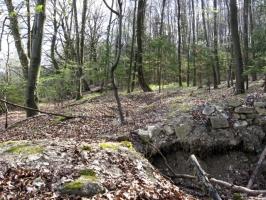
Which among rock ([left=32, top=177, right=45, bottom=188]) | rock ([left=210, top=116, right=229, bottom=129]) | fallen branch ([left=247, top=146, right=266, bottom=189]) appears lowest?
fallen branch ([left=247, top=146, right=266, bottom=189])

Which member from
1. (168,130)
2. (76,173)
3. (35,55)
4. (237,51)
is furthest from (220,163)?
(35,55)

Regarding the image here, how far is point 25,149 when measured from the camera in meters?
6.41

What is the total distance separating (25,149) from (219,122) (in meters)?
5.91

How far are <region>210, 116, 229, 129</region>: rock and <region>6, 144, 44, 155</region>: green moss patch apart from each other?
217 inches

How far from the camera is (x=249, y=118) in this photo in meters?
10.5

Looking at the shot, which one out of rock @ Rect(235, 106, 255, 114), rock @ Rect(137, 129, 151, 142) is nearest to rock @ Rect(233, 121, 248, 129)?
rock @ Rect(235, 106, 255, 114)

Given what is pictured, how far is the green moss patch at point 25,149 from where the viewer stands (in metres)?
6.26

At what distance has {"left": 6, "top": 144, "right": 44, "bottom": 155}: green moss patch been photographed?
626cm

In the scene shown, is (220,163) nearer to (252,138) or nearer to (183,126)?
(252,138)

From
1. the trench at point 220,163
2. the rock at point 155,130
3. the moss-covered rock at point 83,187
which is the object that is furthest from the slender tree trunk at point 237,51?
the moss-covered rock at point 83,187

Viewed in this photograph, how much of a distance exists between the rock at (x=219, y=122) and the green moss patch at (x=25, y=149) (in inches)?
217

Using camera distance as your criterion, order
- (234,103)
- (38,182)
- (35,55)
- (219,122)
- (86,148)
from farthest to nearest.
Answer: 1. (35,55)
2. (234,103)
3. (219,122)
4. (86,148)
5. (38,182)

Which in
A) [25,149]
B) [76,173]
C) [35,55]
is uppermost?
[35,55]

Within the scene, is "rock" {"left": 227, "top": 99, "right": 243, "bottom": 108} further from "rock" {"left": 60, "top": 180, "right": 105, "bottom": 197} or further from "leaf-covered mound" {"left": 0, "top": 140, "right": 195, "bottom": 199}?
"rock" {"left": 60, "top": 180, "right": 105, "bottom": 197}
